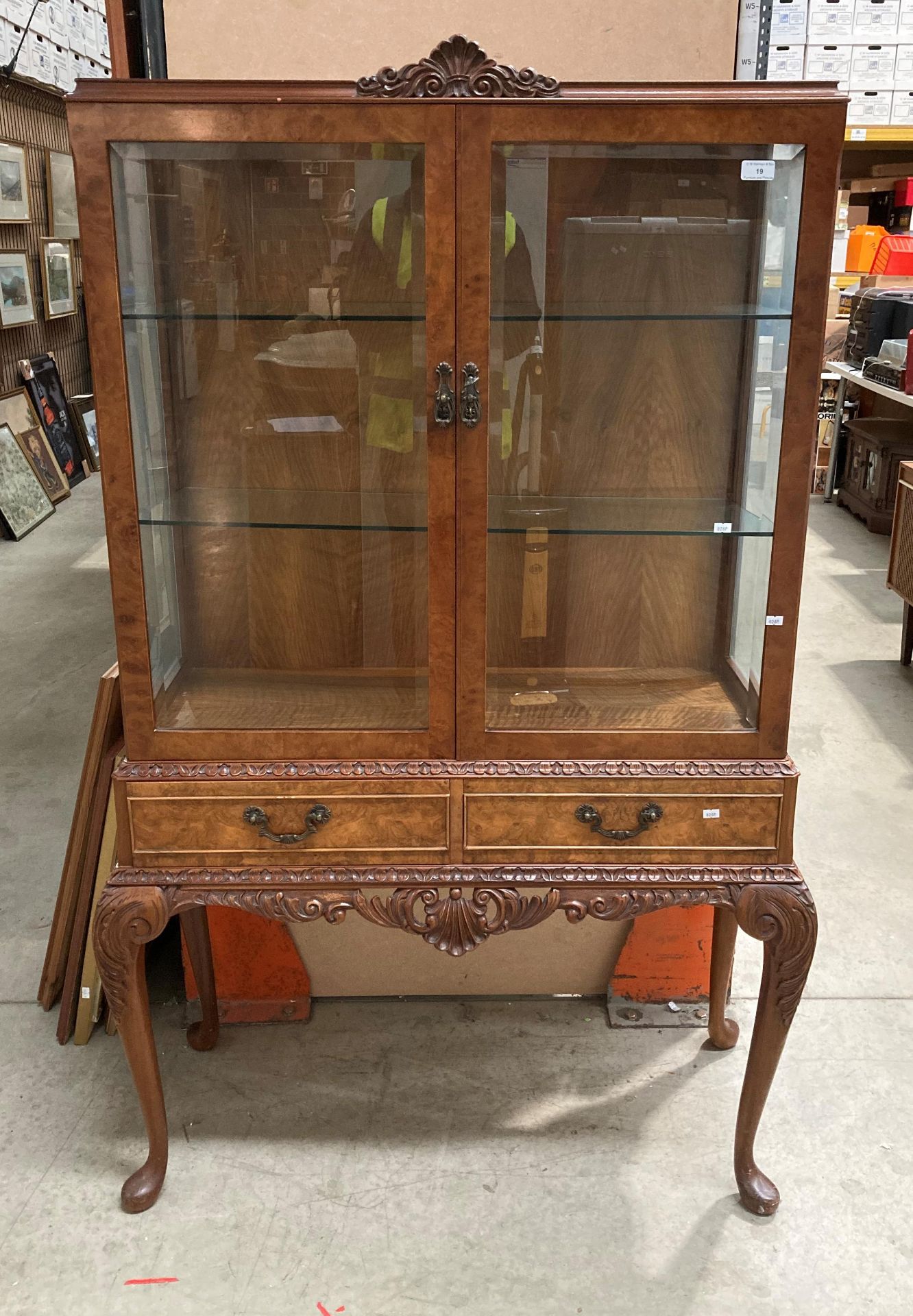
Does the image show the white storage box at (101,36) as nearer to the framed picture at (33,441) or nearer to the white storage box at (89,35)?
the white storage box at (89,35)

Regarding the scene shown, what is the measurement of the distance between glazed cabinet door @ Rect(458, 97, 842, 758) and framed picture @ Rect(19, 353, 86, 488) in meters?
6.32

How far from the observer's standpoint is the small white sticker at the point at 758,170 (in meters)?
1.69

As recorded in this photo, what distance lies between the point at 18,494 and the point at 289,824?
5.57m

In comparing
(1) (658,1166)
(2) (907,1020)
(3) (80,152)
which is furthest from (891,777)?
(3) (80,152)

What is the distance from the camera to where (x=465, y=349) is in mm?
1716

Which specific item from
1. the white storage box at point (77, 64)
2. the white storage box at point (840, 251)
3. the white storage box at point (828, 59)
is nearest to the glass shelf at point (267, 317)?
the white storage box at point (828, 59)

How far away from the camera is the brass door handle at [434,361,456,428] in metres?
1.72

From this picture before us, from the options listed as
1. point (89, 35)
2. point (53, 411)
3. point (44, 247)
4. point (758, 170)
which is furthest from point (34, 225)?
point (758, 170)

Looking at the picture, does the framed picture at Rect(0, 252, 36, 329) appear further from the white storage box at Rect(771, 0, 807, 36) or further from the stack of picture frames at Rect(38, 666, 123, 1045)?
the stack of picture frames at Rect(38, 666, 123, 1045)

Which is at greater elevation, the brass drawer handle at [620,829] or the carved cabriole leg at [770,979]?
the brass drawer handle at [620,829]

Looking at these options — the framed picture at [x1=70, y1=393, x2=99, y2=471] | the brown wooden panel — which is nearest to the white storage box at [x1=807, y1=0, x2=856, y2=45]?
the brown wooden panel

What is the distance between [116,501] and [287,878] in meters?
0.66

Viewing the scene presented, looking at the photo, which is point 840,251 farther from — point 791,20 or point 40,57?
point 40,57

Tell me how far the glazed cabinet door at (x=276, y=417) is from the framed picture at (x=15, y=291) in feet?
18.5
